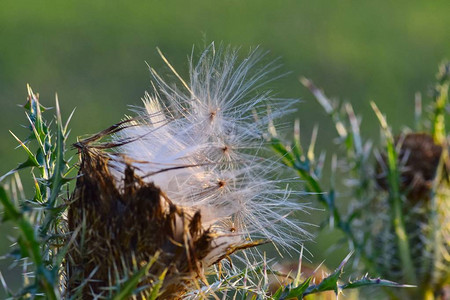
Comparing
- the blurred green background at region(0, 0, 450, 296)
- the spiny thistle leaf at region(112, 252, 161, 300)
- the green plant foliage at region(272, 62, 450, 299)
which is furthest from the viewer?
the blurred green background at region(0, 0, 450, 296)

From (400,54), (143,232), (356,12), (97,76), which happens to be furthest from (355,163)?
(356,12)

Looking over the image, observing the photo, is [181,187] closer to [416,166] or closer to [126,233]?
[126,233]

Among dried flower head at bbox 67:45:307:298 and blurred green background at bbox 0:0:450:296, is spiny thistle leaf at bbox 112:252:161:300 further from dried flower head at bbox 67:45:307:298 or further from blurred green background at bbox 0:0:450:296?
blurred green background at bbox 0:0:450:296

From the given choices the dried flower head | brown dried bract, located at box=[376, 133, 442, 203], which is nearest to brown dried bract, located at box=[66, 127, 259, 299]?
the dried flower head

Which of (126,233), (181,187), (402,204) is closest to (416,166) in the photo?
(402,204)

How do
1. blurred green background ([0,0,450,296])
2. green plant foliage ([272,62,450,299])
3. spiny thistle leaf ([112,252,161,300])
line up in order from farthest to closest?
1. blurred green background ([0,0,450,296])
2. green plant foliage ([272,62,450,299])
3. spiny thistle leaf ([112,252,161,300])

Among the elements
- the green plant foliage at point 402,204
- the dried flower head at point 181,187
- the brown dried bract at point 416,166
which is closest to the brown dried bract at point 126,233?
the dried flower head at point 181,187
